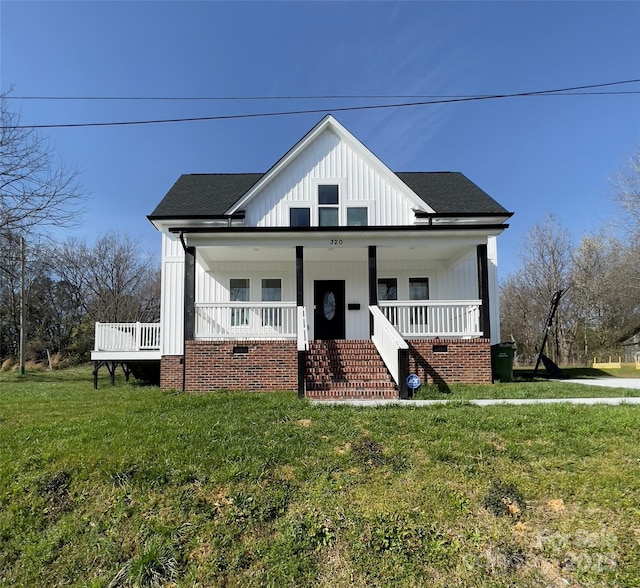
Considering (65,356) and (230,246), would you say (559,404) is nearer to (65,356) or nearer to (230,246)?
(230,246)

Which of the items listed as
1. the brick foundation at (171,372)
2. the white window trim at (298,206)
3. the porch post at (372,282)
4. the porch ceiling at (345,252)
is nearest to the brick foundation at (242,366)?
the brick foundation at (171,372)

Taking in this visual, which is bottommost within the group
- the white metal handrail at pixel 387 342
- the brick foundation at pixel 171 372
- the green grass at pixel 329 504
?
the green grass at pixel 329 504

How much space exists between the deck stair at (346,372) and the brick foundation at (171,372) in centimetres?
406

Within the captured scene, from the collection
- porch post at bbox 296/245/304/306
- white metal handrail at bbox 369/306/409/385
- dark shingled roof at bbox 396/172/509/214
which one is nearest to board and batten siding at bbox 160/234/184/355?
porch post at bbox 296/245/304/306

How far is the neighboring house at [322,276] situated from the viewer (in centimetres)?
958

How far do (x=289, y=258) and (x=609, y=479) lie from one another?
10.1m

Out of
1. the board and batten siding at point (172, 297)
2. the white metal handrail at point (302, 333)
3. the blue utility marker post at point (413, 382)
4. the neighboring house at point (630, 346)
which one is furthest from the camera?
the neighboring house at point (630, 346)

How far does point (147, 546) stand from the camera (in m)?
3.55

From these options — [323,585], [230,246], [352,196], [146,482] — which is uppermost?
[352,196]

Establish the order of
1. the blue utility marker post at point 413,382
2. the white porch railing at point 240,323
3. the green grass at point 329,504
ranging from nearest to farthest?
the green grass at point 329,504 → the blue utility marker post at point 413,382 → the white porch railing at point 240,323

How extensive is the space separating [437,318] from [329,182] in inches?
216

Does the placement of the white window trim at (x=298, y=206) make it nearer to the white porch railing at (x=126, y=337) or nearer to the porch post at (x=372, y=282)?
the porch post at (x=372, y=282)

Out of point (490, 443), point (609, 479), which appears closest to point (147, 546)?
point (490, 443)

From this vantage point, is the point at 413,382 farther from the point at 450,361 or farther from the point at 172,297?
the point at 172,297
